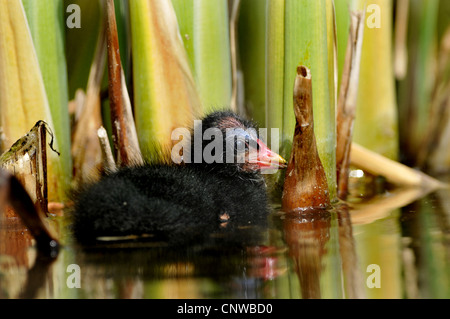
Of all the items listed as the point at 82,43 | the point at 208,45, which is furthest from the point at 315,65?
the point at 82,43

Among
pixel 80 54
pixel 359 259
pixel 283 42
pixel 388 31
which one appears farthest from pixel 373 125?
pixel 359 259

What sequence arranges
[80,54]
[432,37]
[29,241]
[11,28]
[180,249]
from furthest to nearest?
1. [432,37]
2. [80,54]
3. [11,28]
4. [29,241]
5. [180,249]

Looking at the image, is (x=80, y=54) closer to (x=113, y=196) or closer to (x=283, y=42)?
(x=283, y=42)

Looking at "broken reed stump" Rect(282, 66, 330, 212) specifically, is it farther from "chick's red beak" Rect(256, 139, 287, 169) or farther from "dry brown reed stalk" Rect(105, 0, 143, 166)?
"dry brown reed stalk" Rect(105, 0, 143, 166)

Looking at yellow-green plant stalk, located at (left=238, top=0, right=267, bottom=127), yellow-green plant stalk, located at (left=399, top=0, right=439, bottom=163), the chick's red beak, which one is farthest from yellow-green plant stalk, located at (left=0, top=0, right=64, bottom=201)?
yellow-green plant stalk, located at (left=399, top=0, right=439, bottom=163)

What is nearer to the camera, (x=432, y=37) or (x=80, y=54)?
(x=80, y=54)

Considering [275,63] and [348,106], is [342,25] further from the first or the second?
[275,63]
